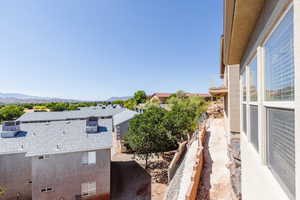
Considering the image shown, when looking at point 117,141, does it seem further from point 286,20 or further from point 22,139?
point 286,20

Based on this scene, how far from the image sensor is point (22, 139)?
12750 mm

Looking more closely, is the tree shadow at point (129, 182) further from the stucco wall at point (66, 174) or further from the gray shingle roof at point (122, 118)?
the gray shingle roof at point (122, 118)

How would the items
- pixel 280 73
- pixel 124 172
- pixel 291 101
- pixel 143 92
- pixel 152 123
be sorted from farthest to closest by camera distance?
pixel 143 92
pixel 124 172
pixel 152 123
pixel 280 73
pixel 291 101

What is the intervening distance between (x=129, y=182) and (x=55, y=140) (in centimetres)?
785

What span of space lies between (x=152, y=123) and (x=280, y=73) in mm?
13363

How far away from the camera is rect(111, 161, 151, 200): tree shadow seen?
1253 cm

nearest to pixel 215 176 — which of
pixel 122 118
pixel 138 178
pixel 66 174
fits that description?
pixel 138 178

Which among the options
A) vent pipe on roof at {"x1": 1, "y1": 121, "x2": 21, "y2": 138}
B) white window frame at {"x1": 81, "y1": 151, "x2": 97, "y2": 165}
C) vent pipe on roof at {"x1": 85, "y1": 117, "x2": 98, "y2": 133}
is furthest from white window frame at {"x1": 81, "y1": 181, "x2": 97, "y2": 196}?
vent pipe on roof at {"x1": 1, "y1": 121, "x2": 21, "y2": 138}

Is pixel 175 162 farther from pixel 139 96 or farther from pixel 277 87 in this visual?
pixel 139 96

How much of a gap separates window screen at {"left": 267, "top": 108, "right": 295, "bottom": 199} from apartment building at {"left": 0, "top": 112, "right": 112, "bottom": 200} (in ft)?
39.7

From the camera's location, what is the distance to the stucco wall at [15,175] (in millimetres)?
11719

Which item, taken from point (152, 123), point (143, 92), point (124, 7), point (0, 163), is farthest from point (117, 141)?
point (143, 92)

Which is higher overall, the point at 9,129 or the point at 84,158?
the point at 9,129

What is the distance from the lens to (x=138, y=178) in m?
14.6
